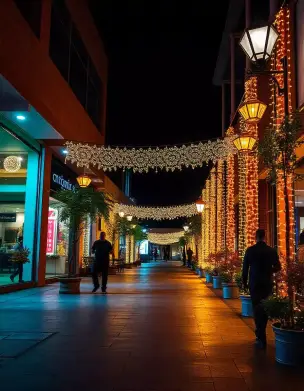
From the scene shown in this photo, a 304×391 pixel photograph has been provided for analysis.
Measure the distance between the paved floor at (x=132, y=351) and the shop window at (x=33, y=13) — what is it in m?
8.20

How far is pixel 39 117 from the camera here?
12.1m

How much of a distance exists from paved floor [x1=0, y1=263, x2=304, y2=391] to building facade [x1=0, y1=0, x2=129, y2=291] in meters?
4.91

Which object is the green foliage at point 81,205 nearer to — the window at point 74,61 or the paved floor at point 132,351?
the paved floor at point 132,351

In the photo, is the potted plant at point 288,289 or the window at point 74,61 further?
the window at point 74,61

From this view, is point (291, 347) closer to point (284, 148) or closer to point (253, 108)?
point (284, 148)

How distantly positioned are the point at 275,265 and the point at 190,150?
7529mm

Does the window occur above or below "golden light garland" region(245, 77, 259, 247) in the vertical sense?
above

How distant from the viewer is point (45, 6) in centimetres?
1388

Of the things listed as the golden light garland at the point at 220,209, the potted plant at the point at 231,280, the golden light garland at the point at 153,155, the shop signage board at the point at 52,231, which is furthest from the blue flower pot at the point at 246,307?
the shop signage board at the point at 52,231

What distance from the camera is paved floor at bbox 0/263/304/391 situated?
4.40 metres

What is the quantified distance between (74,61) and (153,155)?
698cm

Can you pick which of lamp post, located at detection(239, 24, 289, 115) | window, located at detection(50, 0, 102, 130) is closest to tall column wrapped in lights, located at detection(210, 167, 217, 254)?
window, located at detection(50, 0, 102, 130)

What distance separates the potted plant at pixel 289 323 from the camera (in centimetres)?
501

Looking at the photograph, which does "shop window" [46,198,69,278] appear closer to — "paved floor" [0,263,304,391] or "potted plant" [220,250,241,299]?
"potted plant" [220,250,241,299]
